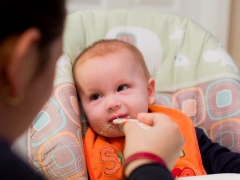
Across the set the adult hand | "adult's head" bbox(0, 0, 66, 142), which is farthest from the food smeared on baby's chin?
"adult's head" bbox(0, 0, 66, 142)

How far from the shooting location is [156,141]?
1.94ft

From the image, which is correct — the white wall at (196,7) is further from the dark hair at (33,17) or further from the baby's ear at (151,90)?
the dark hair at (33,17)

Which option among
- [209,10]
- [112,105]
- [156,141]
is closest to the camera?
[156,141]

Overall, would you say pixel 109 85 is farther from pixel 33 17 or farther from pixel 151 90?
pixel 33 17

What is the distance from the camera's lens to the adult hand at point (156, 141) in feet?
1.89

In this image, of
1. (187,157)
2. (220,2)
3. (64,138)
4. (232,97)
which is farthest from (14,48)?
(220,2)

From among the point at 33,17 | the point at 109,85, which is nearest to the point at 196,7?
the point at 109,85

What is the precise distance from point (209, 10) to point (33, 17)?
64.0 inches

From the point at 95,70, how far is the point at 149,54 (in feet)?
0.91

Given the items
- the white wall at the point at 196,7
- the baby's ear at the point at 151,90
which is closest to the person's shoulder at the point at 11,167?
the baby's ear at the point at 151,90

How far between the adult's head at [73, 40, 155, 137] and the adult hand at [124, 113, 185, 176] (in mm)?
377

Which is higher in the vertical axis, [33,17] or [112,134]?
[33,17]

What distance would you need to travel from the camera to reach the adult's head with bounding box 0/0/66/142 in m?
0.45

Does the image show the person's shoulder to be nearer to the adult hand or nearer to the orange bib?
the adult hand
